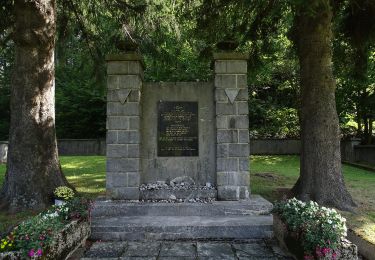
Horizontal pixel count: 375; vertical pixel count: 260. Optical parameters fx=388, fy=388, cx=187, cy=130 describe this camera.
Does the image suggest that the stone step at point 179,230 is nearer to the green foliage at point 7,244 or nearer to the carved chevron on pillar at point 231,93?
the green foliage at point 7,244

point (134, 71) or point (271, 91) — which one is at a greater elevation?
point (271, 91)

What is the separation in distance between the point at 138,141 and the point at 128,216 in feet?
4.99

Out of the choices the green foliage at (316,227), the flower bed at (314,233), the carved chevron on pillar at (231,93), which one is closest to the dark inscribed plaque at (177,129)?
the carved chevron on pillar at (231,93)

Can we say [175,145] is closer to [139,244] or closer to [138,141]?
[138,141]

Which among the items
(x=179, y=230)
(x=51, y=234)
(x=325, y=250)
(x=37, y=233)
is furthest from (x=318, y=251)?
(x=37, y=233)

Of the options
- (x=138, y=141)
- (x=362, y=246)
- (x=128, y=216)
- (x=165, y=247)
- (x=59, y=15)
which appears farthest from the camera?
(x=59, y=15)

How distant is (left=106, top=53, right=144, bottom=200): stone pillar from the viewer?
774 cm

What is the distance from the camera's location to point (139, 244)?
598 centimetres

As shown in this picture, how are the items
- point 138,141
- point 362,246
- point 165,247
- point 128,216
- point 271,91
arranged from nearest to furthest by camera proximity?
point 362,246
point 165,247
point 128,216
point 138,141
point 271,91

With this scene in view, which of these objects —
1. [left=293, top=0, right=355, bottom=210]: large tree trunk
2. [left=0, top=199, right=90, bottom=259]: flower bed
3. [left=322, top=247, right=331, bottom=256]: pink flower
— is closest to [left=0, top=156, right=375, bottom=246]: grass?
[left=293, top=0, right=355, bottom=210]: large tree trunk

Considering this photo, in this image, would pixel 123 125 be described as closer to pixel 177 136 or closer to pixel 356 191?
pixel 177 136

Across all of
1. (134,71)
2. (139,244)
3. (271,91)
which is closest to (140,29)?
(134,71)

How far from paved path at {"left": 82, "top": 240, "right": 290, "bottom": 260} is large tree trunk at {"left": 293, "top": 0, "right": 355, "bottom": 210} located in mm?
2534

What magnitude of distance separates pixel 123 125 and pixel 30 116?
201 centimetres
